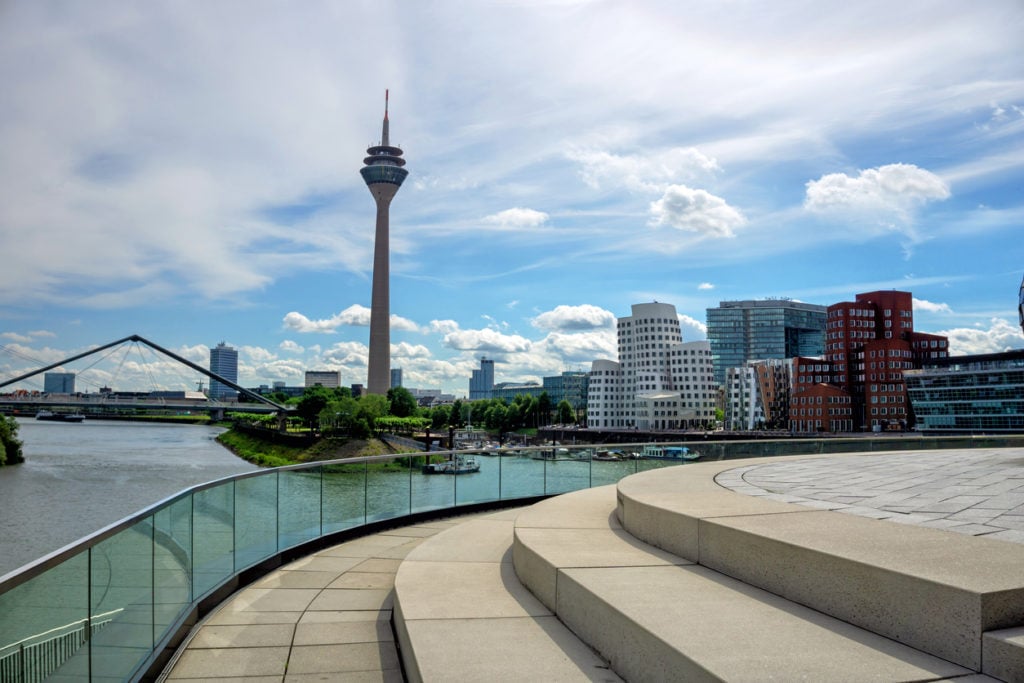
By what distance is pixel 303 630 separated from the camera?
600cm

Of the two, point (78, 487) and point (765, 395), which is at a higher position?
point (765, 395)

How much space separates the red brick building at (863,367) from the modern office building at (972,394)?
9.80 meters

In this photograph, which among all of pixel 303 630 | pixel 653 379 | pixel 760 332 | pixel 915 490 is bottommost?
pixel 303 630

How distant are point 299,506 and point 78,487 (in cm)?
4279

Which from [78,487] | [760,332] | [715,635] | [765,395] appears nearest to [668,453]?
[715,635]

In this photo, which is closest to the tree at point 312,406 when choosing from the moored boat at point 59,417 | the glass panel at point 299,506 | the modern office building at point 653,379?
the modern office building at point 653,379

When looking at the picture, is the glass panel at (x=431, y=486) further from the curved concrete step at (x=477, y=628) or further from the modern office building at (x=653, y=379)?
the modern office building at (x=653, y=379)

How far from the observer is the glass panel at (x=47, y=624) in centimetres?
333

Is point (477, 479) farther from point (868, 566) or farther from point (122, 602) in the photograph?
point (868, 566)

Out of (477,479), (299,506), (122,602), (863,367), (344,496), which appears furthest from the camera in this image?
(863,367)

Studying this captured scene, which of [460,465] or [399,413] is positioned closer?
[460,465]

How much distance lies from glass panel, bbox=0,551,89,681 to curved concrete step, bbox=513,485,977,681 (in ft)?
9.63

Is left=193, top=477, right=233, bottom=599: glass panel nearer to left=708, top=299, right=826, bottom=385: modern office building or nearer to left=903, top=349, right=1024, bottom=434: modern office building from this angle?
left=903, top=349, right=1024, bottom=434: modern office building

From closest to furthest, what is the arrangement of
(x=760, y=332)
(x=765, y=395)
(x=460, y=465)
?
(x=460, y=465)
(x=765, y=395)
(x=760, y=332)
